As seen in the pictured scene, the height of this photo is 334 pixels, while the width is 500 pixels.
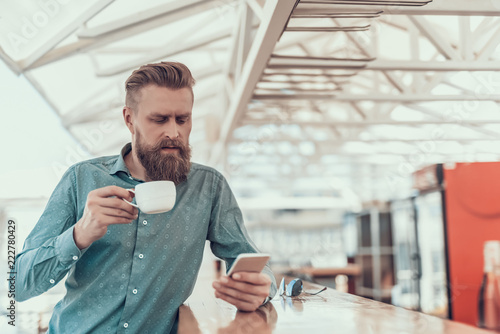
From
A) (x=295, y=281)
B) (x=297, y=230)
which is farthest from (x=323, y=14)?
(x=297, y=230)

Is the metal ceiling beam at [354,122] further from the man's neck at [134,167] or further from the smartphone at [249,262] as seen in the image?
the smartphone at [249,262]

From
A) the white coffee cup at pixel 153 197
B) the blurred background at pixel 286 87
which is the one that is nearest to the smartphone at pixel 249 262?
the white coffee cup at pixel 153 197

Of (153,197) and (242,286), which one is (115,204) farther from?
(242,286)

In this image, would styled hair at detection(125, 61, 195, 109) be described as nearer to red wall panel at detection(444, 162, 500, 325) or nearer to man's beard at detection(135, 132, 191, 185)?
→ man's beard at detection(135, 132, 191, 185)

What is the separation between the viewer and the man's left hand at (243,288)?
127cm

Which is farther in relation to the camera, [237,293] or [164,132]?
[164,132]

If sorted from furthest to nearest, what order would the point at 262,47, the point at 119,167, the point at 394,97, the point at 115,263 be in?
1. the point at 394,97
2. the point at 262,47
3. the point at 119,167
4. the point at 115,263

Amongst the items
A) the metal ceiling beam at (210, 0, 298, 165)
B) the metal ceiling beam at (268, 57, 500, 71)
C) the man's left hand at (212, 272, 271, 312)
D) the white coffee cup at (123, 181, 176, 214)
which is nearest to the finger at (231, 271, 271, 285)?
the man's left hand at (212, 272, 271, 312)

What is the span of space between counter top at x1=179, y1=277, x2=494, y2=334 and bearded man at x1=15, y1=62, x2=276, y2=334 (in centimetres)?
7

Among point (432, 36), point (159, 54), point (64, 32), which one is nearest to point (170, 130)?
point (64, 32)

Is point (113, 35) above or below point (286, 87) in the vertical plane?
above

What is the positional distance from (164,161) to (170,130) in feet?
0.30

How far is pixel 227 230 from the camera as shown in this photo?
1.58m

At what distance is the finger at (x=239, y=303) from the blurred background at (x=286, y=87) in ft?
2.85
